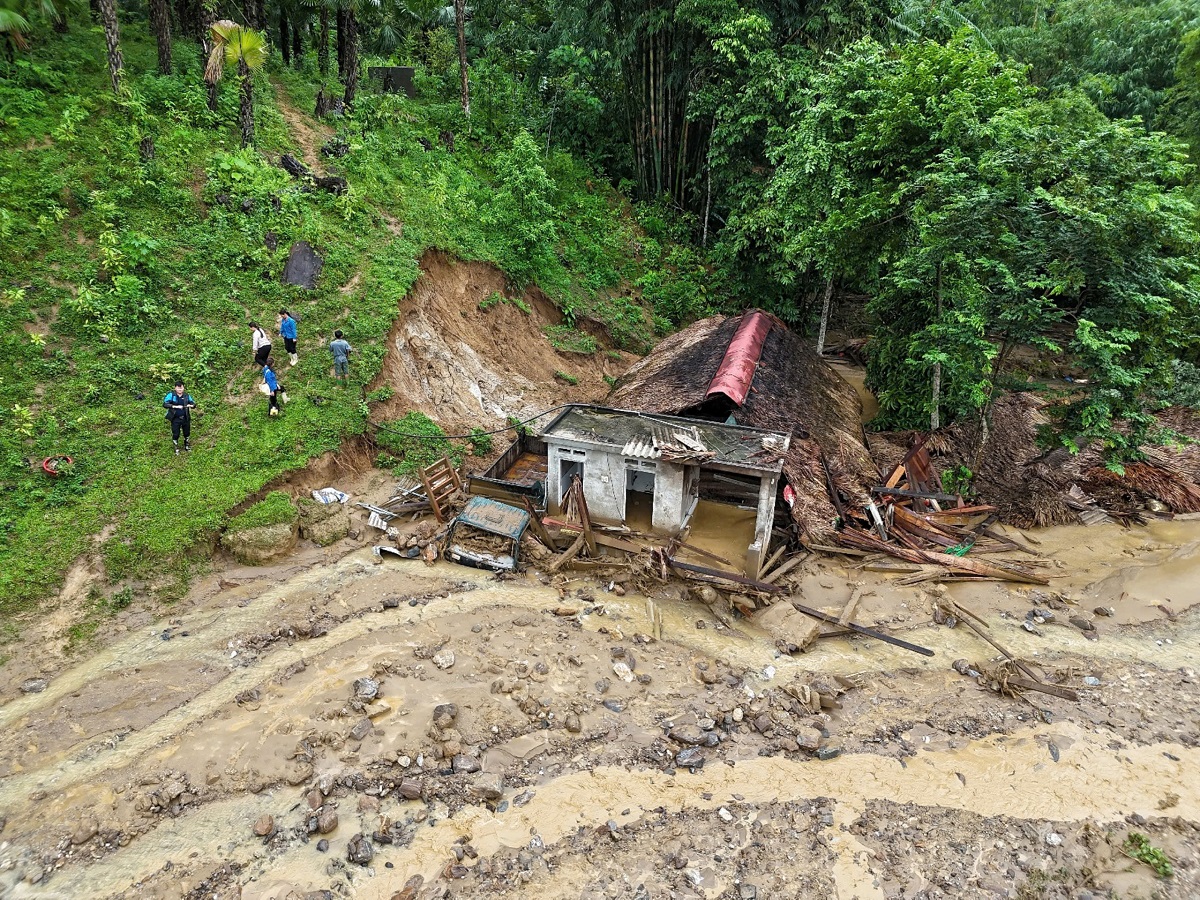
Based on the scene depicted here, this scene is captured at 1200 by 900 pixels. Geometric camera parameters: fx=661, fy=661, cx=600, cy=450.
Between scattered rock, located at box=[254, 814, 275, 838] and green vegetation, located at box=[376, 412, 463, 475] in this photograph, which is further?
green vegetation, located at box=[376, 412, 463, 475]

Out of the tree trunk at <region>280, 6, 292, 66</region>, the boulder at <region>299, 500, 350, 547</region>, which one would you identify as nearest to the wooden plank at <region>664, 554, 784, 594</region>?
the boulder at <region>299, 500, 350, 547</region>

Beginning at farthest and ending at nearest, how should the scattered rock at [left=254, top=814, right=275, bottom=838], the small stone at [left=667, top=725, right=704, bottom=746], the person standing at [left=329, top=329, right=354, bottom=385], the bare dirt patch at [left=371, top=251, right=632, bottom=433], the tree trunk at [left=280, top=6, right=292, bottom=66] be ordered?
the tree trunk at [left=280, top=6, right=292, bottom=66] → the bare dirt patch at [left=371, top=251, right=632, bottom=433] → the person standing at [left=329, top=329, right=354, bottom=385] → the small stone at [left=667, top=725, right=704, bottom=746] → the scattered rock at [left=254, top=814, right=275, bottom=838]

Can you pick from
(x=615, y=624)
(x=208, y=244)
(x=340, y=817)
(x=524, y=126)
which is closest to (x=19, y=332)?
(x=208, y=244)

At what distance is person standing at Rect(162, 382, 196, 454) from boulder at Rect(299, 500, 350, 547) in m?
2.64

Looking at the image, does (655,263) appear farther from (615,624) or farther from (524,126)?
(615,624)

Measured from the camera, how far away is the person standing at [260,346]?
47.8 ft

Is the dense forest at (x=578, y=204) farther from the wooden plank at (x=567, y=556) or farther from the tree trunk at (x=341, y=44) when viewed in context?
the wooden plank at (x=567, y=556)

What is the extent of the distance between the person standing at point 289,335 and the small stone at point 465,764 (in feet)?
34.0

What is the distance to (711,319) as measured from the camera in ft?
71.0

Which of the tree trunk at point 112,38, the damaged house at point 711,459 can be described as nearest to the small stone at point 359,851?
the damaged house at point 711,459

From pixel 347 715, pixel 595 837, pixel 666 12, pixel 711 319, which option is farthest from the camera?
pixel 666 12

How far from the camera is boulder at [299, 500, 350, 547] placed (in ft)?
43.6

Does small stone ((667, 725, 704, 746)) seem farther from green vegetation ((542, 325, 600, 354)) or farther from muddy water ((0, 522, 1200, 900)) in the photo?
green vegetation ((542, 325, 600, 354))

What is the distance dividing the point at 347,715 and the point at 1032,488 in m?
15.3
